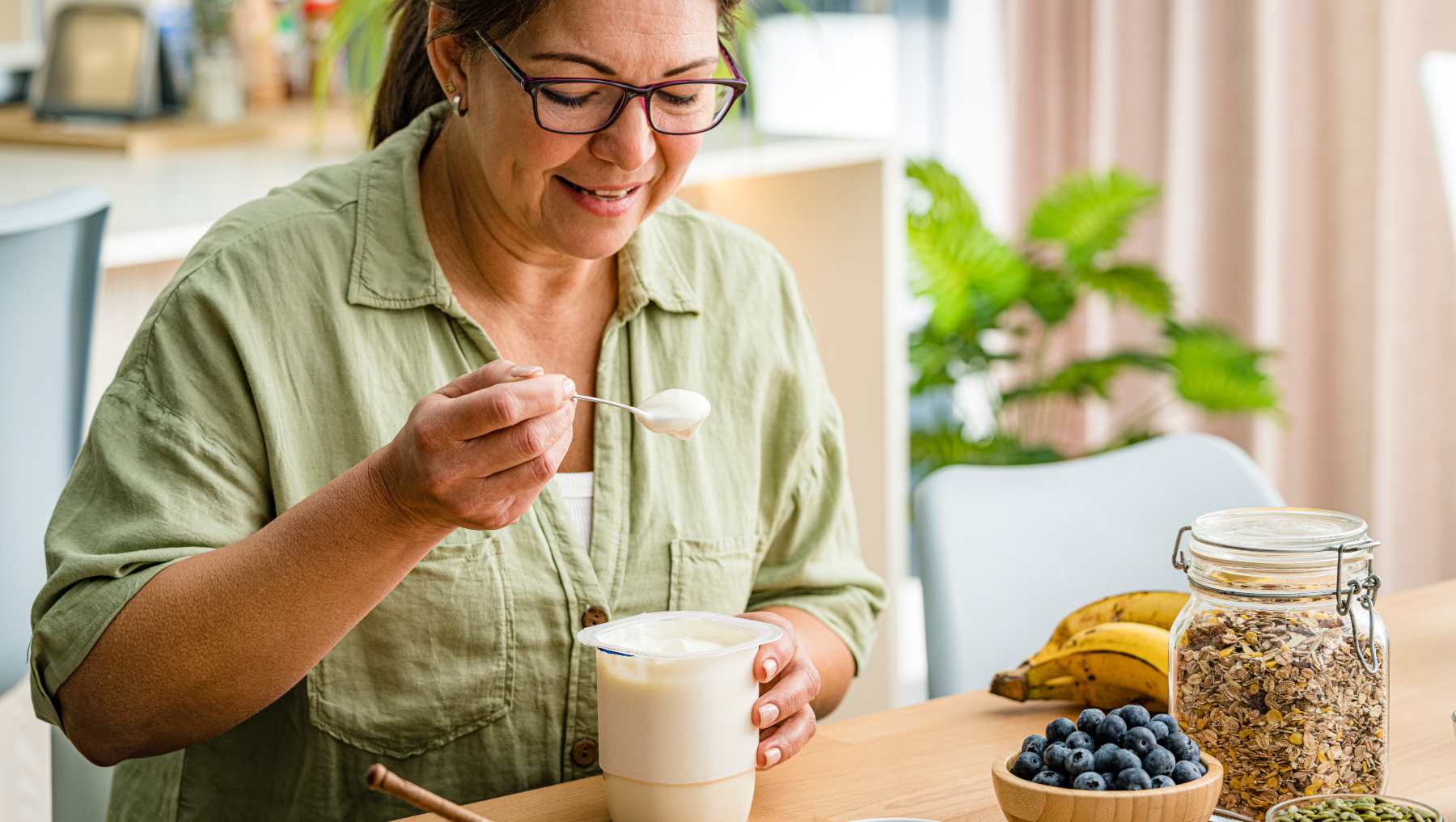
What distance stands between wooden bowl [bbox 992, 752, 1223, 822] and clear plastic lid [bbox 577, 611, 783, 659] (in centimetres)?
19

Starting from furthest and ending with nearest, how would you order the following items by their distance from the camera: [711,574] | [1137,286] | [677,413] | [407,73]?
[1137,286] → [407,73] → [711,574] → [677,413]

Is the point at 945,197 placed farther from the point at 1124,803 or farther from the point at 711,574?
the point at 1124,803

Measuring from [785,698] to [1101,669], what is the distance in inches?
11.0

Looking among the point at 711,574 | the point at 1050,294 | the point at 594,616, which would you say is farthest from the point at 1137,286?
the point at 594,616

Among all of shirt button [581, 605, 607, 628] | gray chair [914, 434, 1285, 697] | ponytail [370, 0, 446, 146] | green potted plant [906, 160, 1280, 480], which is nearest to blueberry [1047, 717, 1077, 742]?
shirt button [581, 605, 607, 628]

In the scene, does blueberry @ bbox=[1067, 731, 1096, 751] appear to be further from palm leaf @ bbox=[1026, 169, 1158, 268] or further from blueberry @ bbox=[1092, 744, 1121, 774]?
palm leaf @ bbox=[1026, 169, 1158, 268]

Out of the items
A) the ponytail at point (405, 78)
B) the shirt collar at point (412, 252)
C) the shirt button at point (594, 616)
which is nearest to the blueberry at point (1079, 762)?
the shirt button at point (594, 616)

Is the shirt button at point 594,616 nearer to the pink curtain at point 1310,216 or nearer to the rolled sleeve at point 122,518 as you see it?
the rolled sleeve at point 122,518

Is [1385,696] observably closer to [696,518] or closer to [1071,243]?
[696,518]

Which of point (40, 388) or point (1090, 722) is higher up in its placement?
point (40, 388)

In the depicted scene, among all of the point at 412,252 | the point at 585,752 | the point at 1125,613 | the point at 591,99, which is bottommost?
the point at 585,752

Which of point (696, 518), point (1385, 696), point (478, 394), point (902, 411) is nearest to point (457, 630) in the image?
point (696, 518)

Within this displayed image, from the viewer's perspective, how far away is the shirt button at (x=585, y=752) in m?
1.36

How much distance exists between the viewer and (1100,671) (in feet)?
Answer: 4.17
